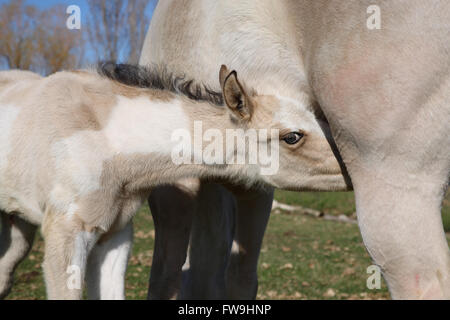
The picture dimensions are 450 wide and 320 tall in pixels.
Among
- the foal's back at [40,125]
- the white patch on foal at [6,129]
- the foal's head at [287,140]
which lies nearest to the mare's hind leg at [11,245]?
the foal's back at [40,125]

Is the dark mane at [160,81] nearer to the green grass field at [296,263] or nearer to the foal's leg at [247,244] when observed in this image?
the foal's leg at [247,244]

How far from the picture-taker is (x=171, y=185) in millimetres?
3633

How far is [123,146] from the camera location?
3121 millimetres

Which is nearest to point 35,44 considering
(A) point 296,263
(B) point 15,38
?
(B) point 15,38

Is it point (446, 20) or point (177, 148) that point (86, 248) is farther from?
point (446, 20)

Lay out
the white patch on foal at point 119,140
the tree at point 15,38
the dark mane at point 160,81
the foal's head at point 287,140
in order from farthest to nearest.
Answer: the tree at point 15,38
the dark mane at point 160,81
the foal's head at point 287,140
the white patch on foal at point 119,140

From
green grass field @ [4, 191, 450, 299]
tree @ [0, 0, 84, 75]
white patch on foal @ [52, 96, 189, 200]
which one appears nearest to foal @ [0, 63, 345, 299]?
white patch on foal @ [52, 96, 189, 200]

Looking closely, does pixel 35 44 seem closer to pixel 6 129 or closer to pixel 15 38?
pixel 15 38

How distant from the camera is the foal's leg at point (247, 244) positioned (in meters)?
4.14

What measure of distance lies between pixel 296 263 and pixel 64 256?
700 centimetres

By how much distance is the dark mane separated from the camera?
326cm

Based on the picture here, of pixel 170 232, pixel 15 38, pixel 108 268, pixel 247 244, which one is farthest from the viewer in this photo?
pixel 15 38

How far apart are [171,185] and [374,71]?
71.5 inches

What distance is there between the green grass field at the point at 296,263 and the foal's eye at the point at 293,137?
3.58 m
